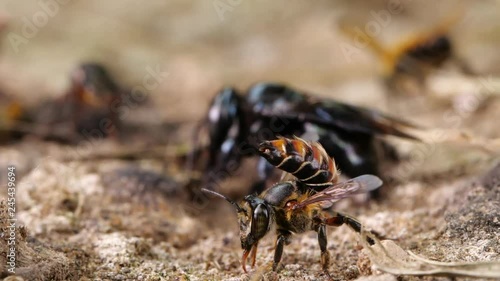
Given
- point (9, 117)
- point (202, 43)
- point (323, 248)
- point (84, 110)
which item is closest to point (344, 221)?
point (323, 248)

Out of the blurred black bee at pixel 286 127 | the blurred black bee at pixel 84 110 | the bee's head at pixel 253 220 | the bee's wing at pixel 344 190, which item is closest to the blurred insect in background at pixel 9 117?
the blurred black bee at pixel 84 110

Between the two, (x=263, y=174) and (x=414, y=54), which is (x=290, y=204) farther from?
(x=414, y=54)

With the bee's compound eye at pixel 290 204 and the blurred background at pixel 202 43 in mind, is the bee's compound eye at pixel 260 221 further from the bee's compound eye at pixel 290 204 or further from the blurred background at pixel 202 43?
the blurred background at pixel 202 43

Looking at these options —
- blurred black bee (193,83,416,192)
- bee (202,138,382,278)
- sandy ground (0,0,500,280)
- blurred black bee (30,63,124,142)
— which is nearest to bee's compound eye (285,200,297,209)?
bee (202,138,382,278)

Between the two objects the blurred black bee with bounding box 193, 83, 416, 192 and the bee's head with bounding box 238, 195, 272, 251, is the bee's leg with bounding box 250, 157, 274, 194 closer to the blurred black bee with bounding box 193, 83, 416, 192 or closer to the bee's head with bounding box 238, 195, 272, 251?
the blurred black bee with bounding box 193, 83, 416, 192

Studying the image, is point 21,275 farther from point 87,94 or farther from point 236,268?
point 87,94

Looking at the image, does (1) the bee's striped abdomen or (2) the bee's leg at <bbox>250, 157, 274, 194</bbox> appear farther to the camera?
(2) the bee's leg at <bbox>250, 157, 274, 194</bbox>

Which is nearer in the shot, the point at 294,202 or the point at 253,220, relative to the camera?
the point at 253,220
